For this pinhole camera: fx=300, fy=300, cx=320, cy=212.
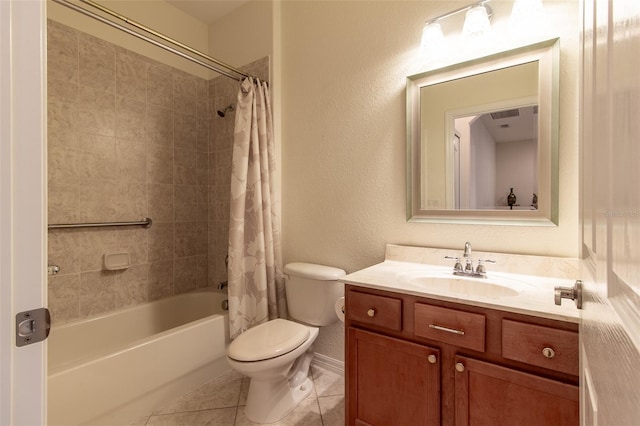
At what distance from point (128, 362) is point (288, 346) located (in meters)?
0.85

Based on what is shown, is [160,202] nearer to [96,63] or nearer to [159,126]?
[159,126]

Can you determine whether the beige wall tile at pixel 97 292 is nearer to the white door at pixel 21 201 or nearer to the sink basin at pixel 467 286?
the white door at pixel 21 201

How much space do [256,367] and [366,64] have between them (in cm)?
182

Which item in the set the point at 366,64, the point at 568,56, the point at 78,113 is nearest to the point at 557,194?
the point at 568,56

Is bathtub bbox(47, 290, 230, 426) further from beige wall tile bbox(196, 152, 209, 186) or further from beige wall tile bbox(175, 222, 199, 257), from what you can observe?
beige wall tile bbox(196, 152, 209, 186)

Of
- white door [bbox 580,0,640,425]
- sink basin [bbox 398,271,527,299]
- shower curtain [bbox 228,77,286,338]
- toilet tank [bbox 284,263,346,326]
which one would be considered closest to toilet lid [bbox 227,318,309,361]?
toilet tank [bbox 284,263,346,326]

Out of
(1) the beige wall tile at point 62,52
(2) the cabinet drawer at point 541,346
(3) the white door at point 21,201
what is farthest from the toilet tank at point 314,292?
(1) the beige wall tile at point 62,52

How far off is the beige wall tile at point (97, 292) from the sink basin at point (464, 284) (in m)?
2.02

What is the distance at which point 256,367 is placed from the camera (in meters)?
1.47

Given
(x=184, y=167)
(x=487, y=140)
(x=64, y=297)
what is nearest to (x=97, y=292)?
(x=64, y=297)

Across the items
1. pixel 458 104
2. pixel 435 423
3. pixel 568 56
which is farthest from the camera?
pixel 458 104

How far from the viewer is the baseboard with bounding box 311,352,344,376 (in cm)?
202

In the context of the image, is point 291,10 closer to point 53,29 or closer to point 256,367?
point 53,29

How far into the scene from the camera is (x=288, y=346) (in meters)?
1.57
